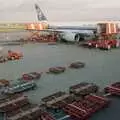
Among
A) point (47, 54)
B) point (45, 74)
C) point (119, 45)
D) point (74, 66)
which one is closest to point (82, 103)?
point (45, 74)

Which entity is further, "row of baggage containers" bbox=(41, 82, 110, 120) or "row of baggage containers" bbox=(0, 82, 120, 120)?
"row of baggage containers" bbox=(41, 82, 110, 120)

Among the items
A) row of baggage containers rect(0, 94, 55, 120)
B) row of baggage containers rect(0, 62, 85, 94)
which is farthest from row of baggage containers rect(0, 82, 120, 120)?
row of baggage containers rect(0, 62, 85, 94)

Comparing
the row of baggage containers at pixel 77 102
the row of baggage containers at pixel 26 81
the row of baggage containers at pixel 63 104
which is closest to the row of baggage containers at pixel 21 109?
the row of baggage containers at pixel 63 104

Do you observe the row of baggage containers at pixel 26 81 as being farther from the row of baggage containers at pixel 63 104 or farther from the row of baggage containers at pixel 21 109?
the row of baggage containers at pixel 21 109

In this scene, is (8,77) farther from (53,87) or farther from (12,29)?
(12,29)

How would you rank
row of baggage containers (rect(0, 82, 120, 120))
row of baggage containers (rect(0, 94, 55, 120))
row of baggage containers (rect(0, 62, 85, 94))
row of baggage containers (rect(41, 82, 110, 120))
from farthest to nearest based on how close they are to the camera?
row of baggage containers (rect(0, 62, 85, 94)), row of baggage containers (rect(41, 82, 110, 120)), row of baggage containers (rect(0, 82, 120, 120)), row of baggage containers (rect(0, 94, 55, 120))

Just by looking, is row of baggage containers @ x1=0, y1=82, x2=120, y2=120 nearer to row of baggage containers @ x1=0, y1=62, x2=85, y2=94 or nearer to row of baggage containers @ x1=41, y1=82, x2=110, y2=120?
row of baggage containers @ x1=41, y1=82, x2=110, y2=120
